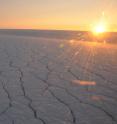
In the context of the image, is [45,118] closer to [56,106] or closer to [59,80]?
[56,106]

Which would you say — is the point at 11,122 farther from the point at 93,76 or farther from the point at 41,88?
the point at 93,76

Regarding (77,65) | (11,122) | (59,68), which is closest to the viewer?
(11,122)

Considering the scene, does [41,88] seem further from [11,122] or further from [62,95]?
[11,122]

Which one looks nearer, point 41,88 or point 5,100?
point 5,100

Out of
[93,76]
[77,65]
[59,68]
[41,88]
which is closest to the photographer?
[41,88]

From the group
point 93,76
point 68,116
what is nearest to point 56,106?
point 68,116

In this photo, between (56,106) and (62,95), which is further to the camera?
(62,95)

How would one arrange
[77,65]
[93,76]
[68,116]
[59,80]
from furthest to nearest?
[77,65]
[93,76]
[59,80]
[68,116]

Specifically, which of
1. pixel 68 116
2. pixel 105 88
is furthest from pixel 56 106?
pixel 105 88

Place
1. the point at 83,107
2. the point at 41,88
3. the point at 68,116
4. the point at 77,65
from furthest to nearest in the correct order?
1. the point at 77,65
2. the point at 41,88
3. the point at 83,107
4. the point at 68,116
